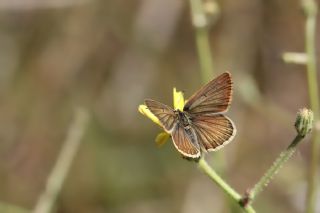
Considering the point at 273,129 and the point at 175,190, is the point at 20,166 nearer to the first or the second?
the point at 175,190

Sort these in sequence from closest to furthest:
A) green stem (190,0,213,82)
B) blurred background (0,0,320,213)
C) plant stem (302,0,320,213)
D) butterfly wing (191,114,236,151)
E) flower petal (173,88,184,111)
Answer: butterfly wing (191,114,236,151) → flower petal (173,88,184,111) → plant stem (302,0,320,213) → green stem (190,0,213,82) → blurred background (0,0,320,213)

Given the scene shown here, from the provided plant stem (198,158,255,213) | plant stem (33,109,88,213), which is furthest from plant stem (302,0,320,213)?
plant stem (33,109,88,213)

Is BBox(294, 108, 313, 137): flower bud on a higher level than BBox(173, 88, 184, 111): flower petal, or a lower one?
higher

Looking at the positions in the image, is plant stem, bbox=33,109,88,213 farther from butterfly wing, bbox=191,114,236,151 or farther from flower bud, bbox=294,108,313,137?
flower bud, bbox=294,108,313,137

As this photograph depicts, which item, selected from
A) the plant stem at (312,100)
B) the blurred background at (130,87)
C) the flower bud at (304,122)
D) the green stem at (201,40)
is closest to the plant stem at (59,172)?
the green stem at (201,40)

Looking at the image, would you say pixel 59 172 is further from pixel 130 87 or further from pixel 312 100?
pixel 130 87

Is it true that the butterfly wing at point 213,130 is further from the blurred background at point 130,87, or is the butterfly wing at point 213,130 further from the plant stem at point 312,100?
the blurred background at point 130,87

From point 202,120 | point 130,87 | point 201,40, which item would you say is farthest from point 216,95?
point 130,87

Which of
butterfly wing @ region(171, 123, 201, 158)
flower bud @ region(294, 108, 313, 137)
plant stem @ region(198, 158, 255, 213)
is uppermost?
flower bud @ region(294, 108, 313, 137)
